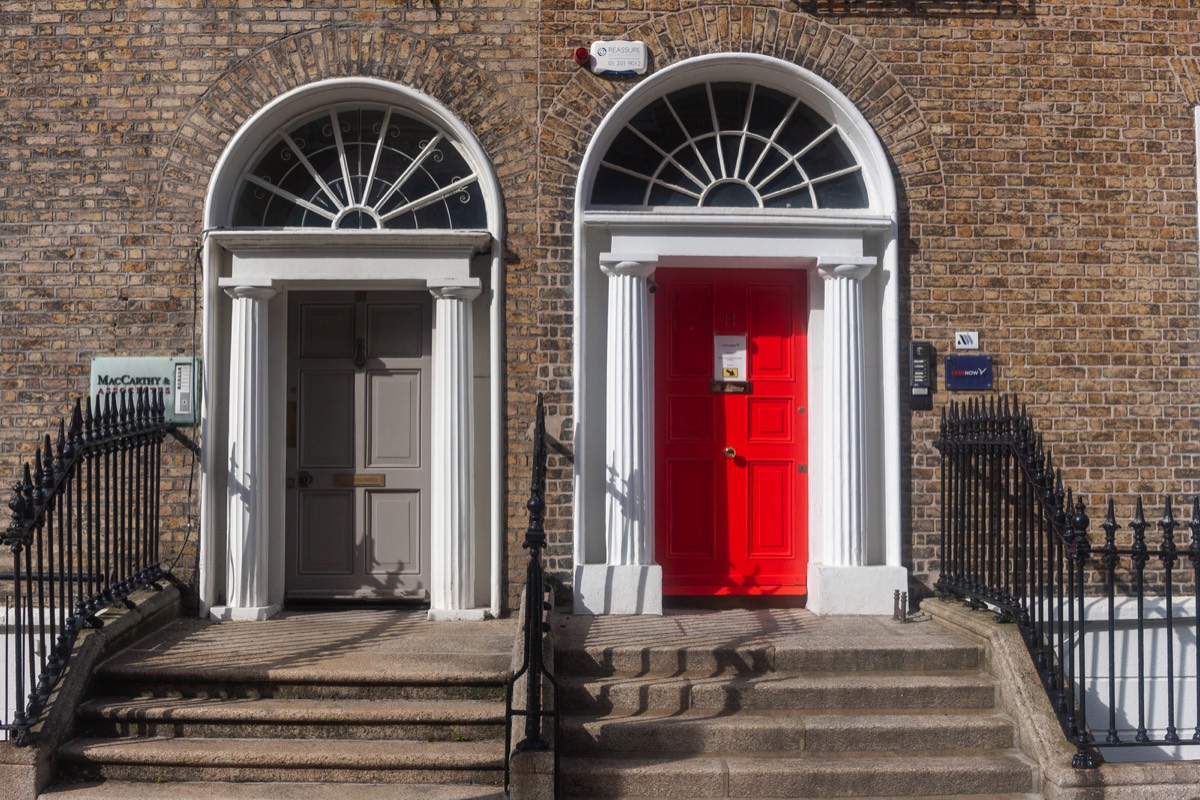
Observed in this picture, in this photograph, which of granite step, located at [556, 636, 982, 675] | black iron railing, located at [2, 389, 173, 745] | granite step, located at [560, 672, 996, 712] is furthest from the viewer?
granite step, located at [556, 636, 982, 675]

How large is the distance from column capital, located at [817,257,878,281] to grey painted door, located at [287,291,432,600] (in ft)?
8.67

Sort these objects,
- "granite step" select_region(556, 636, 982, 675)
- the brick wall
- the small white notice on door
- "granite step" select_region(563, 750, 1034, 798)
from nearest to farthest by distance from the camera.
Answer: "granite step" select_region(563, 750, 1034, 798) < "granite step" select_region(556, 636, 982, 675) < the brick wall < the small white notice on door

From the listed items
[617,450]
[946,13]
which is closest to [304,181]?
[617,450]

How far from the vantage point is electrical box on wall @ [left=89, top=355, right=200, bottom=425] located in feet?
23.3

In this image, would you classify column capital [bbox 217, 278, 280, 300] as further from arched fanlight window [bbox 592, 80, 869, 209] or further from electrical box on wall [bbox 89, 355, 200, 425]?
arched fanlight window [bbox 592, 80, 869, 209]

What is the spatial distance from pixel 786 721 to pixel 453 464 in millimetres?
2703

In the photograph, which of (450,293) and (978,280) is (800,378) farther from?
(450,293)

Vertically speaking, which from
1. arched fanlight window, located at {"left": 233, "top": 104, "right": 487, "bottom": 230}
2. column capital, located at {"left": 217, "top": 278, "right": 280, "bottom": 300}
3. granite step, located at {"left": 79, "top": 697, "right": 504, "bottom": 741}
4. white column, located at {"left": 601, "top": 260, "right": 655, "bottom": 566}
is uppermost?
arched fanlight window, located at {"left": 233, "top": 104, "right": 487, "bottom": 230}

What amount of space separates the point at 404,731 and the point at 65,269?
3.90 meters

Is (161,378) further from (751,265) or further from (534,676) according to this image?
(751,265)

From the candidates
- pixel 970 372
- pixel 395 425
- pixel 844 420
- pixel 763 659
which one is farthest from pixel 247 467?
pixel 970 372

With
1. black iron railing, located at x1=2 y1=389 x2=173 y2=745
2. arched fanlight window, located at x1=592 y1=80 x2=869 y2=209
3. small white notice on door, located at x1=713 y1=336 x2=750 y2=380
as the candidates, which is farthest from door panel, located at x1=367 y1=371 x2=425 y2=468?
small white notice on door, located at x1=713 y1=336 x2=750 y2=380

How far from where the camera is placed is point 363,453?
7535 mm

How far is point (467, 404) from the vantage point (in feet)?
23.4
